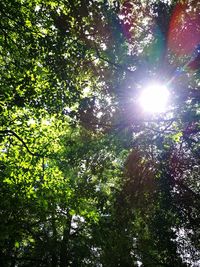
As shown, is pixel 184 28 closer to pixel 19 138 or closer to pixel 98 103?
pixel 98 103

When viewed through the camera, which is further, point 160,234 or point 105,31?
point 160,234

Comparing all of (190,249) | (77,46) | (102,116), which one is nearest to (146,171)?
(102,116)

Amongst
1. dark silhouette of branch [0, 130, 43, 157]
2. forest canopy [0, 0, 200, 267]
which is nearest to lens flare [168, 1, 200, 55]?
forest canopy [0, 0, 200, 267]

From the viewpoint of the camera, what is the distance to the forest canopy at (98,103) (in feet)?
30.9

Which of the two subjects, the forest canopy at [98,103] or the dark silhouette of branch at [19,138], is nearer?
the forest canopy at [98,103]

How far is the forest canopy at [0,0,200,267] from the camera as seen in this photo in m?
9.41

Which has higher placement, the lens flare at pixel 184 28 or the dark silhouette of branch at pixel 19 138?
the lens flare at pixel 184 28

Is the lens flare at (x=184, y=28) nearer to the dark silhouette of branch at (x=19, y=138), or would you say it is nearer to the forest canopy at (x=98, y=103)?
the forest canopy at (x=98, y=103)

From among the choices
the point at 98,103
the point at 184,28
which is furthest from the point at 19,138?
the point at 184,28

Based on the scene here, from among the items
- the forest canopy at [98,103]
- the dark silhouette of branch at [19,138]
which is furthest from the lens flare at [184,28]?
the dark silhouette of branch at [19,138]

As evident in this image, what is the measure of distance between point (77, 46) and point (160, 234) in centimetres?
1579

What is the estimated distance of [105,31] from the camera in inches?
359

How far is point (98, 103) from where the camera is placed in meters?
11.8

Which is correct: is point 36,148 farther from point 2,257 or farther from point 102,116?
point 2,257
